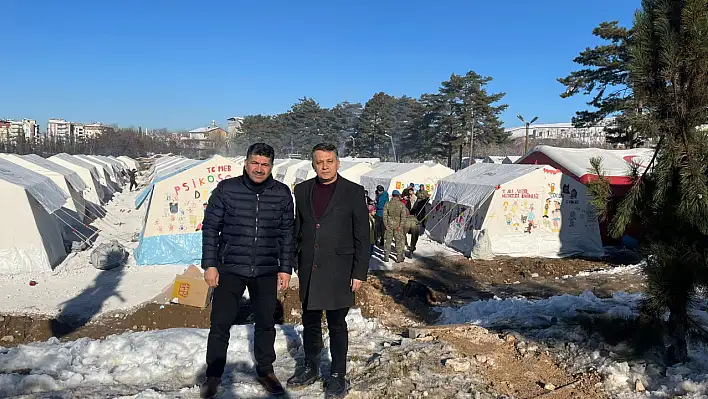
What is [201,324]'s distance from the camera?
7.48m

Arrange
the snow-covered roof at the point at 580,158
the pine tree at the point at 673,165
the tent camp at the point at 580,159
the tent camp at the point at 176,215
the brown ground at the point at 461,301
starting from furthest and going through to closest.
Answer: the snow-covered roof at the point at 580,158 < the tent camp at the point at 580,159 < the tent camp at the point at 176,215 < the brown ground at the point at 461,301 < the pine tree at the point at 673,165

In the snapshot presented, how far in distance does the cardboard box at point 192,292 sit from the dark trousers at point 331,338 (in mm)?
4730

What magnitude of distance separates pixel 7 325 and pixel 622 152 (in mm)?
18759

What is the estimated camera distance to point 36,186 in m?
11.6

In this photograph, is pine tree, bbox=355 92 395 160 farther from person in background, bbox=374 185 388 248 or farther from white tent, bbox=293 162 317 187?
person in background, bbox=374 185 388 248

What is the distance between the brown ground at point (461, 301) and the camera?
411 cm

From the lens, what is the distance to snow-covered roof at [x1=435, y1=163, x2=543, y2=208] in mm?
13562

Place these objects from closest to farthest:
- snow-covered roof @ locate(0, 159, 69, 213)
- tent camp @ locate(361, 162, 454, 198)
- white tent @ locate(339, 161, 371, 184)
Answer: snow-covered roof @ locate(0, 159, 69, 213) < tent camp @ locate(361, 162, 454, 198) < white tent @ locate(339, 161, 371, 184)

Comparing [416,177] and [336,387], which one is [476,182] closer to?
[416,177]

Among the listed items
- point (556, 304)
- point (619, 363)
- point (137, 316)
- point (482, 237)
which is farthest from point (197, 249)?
point (619, 363)

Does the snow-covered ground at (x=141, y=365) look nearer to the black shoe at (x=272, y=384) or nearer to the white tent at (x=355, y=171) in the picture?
the black shoe at (x=272, y=384)

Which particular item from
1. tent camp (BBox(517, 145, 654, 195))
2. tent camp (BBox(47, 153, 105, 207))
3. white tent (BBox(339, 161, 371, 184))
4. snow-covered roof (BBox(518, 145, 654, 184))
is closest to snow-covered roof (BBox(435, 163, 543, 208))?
tent camp (BBox(517, 145, 654, 195))

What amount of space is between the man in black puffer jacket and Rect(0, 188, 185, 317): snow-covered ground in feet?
19.3

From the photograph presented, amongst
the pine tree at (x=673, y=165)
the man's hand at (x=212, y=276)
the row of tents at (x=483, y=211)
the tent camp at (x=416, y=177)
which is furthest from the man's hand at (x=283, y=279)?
the tent camp at (x=416, y=177)
